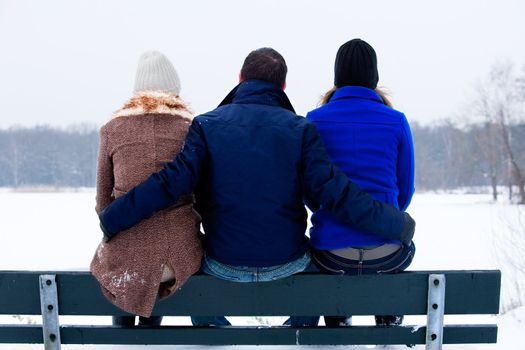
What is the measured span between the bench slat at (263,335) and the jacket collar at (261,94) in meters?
0.99

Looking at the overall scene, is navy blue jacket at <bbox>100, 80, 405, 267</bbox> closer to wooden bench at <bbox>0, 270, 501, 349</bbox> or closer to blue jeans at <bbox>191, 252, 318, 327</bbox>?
blue jeans at <bbox>191, 252, 318, 327</bbox>

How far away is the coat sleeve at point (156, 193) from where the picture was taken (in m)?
2.08

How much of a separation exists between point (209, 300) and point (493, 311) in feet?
4.00

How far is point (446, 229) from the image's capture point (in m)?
21.9

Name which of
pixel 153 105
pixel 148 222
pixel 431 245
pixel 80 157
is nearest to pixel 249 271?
pixel 148 222

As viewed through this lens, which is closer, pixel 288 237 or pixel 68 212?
pixel 288 237

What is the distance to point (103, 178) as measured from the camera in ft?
7.70

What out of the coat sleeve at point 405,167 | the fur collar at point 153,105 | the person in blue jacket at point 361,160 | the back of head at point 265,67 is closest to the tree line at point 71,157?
the coat sleeve at point 405,167

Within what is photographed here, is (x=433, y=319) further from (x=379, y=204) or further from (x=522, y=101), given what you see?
(x=522, y=101)

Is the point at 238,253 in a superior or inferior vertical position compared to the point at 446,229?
superior

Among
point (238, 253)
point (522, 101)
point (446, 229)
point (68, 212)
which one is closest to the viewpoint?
point (238, 253)

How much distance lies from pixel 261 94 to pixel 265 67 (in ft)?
0.45

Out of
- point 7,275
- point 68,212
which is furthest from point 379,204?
point 68,212

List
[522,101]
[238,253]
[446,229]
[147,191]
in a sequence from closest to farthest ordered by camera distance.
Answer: [147,191], [238,253], [446,229], [522,101]
